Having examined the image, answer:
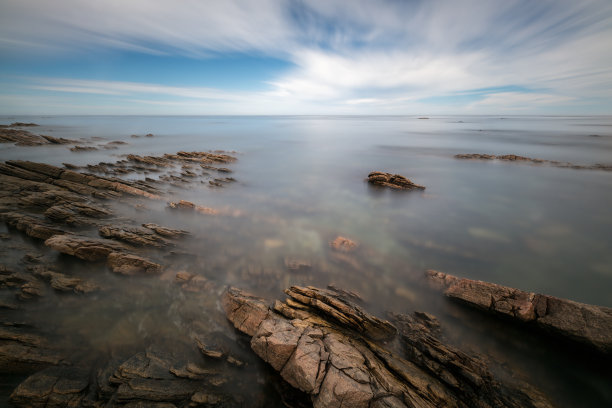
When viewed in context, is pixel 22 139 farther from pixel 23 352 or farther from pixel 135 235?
pixel 23 352

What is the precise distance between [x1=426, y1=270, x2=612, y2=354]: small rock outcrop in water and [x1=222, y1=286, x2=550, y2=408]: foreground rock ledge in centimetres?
216

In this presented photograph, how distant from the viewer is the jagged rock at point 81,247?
9445 mm

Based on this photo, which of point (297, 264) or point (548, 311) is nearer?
point (548, 311)

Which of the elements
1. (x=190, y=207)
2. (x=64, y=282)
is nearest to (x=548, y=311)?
(x=64, y=282)

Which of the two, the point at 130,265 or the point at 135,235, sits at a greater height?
the point at 135,235

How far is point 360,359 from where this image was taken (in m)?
5.71

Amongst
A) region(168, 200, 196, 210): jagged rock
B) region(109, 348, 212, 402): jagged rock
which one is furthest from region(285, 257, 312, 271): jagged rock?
region(168, 200, 196, 210): jagged rock

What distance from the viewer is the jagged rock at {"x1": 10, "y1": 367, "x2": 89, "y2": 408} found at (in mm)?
4773

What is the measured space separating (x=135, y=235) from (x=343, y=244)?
10.7 m

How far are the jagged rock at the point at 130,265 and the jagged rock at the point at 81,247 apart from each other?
59 centimetres

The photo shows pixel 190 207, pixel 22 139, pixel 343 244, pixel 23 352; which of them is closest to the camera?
pixel 23 352

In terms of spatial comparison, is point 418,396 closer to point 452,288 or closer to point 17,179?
point 452,288

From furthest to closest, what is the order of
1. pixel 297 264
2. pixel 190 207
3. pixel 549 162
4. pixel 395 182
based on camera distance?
pixel 549 162 < pixel 395 182 < pixel 190 207 < pixel 297 264

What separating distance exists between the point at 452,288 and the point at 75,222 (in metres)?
18.6
